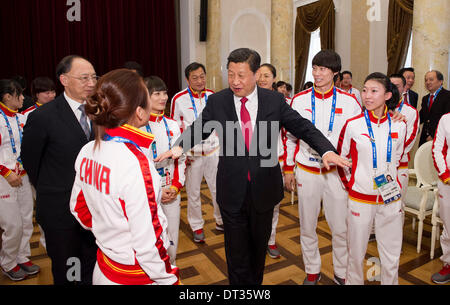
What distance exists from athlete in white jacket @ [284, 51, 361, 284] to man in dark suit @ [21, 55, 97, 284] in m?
1.57

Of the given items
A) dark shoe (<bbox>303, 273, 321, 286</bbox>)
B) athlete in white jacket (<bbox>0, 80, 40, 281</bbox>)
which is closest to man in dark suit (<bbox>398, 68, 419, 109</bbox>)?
dark shoe (<bbox>303, 273, 321, 286</bbox>)

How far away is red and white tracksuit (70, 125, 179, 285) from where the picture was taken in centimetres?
115

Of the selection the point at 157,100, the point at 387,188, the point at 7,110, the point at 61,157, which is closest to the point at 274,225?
the point at 387,188

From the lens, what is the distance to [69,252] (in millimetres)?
1967

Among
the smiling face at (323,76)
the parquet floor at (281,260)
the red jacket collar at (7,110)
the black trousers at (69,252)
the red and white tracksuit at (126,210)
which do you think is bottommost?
the parquet floor at (281,260)

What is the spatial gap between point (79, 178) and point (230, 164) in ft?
3.35

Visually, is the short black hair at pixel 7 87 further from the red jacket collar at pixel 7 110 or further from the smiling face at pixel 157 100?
the smiling face at pixel 157 100

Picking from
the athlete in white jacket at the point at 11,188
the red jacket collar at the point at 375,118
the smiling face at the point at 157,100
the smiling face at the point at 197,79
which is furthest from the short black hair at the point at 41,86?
the red jacket collar at the point at 375,118

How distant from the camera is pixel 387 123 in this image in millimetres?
2307

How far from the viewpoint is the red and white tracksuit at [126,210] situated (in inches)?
45.2

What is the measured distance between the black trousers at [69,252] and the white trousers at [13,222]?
1131 millimetres

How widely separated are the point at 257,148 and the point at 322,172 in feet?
2.61

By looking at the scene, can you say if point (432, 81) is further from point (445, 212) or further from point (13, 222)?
point (13, 222)
